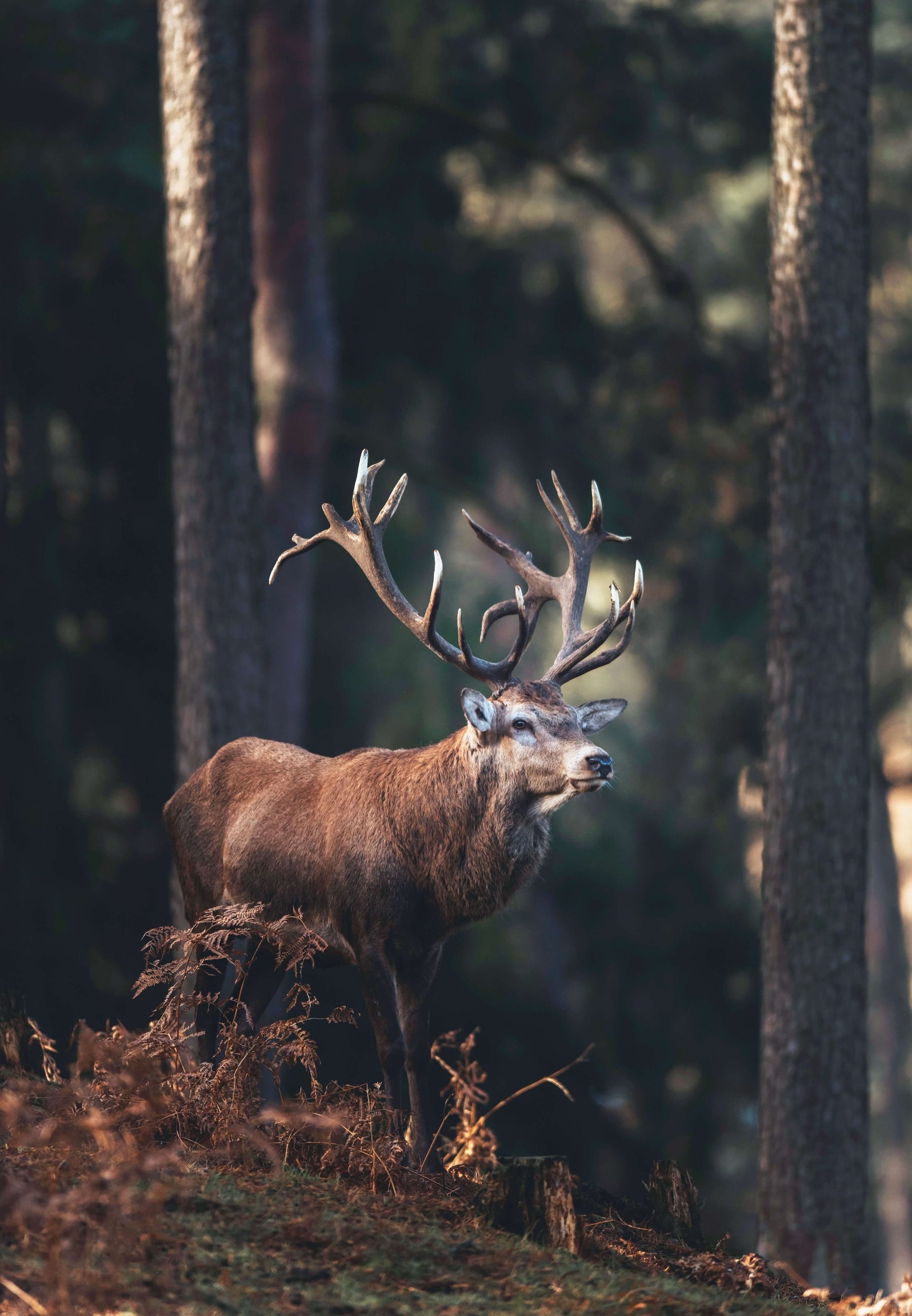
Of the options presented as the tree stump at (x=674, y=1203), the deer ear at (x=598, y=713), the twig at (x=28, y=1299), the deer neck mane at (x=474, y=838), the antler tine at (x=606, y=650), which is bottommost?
the tree stump at (x=674, y=1203)

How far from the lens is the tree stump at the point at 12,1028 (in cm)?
736

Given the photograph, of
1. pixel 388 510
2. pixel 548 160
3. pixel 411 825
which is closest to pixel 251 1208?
pixel 411 825

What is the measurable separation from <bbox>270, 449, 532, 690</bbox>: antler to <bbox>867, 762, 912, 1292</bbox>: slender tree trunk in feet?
57.6

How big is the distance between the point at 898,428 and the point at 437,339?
5.28m

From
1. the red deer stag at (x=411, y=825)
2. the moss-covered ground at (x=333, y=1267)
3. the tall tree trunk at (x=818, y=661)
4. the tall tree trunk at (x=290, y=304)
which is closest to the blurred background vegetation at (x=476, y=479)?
the tall tree trunk at (x=290, y=304)

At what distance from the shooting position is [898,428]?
17.8 meters

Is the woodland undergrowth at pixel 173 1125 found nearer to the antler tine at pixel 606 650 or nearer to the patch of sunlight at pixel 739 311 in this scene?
the antler tine at pixel 606 650

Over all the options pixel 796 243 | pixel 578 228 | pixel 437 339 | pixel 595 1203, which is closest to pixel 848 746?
pixel 796 243

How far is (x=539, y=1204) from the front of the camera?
211 inches

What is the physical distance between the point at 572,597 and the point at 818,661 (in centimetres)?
272

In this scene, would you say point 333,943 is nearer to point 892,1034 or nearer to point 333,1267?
point 333,1267

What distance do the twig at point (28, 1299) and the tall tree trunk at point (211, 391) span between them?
616cm

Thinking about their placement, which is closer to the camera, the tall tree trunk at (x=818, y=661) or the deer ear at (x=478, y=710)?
the deer ear at (x=478, y=710)

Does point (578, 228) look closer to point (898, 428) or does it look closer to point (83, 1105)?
point (898, 428)
